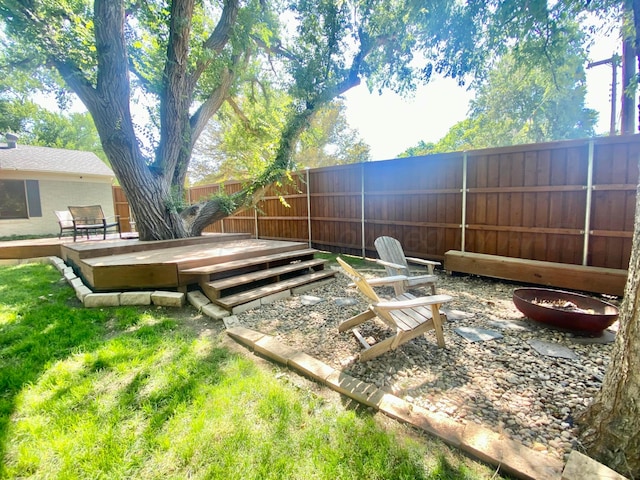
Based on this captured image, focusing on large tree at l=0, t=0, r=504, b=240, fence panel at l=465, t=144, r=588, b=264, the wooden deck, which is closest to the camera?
the wooden deck

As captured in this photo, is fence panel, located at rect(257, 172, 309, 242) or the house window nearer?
fence panel, located at rect(257, 172, 309, 242)

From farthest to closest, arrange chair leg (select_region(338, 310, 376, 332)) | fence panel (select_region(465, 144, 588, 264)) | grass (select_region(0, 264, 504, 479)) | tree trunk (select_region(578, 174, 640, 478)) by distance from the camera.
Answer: fence panel (select_region(465, 144, 588, 264)) < chair leg (select_region(338, 310, 376, 332)) < grass (select_region(0, 264, 504, 479)) < tree trunk (select_region(578, 174, 640, 478))

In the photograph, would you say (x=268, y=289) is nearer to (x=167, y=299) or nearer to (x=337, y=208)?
(x=167, y=299)

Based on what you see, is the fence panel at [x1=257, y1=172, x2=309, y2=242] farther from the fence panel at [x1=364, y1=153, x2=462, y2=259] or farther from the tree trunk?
the tree trunk

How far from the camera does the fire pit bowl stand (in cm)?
258

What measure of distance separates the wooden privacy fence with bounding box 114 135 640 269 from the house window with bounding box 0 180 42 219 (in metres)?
9.74

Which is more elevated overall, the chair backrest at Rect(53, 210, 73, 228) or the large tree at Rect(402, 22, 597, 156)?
the large tree at Rect(402, 22, 597, 156)

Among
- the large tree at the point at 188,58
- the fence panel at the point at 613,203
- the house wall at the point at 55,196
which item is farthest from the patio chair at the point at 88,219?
the fence panel at the point at 613,203

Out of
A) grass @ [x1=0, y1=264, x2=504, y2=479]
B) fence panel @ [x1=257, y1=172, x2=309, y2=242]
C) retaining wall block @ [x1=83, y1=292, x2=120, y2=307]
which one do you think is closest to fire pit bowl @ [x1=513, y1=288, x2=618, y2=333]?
grass @ [x1=0, y1=264, x2=504, y2=479]

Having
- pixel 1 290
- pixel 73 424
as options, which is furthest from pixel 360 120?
pixel 73 424

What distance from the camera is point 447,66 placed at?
5.56m

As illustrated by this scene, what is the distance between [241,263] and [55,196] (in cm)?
1069

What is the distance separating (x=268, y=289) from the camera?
4.00 m

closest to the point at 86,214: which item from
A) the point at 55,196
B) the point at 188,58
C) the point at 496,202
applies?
the point at 188,58
